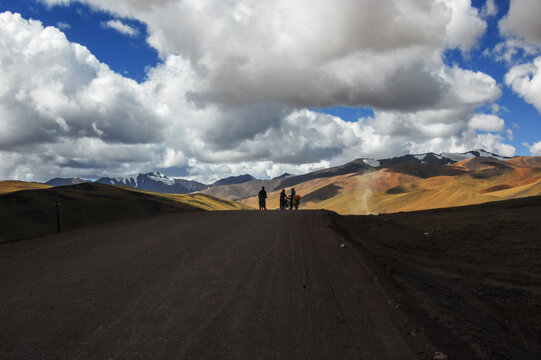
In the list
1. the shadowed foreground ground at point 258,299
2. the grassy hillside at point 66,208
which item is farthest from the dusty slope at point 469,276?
the grassy hillside at point 66,208

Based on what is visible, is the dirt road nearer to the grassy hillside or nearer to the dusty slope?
the dusty slope

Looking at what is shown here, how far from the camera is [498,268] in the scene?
46.5 ft

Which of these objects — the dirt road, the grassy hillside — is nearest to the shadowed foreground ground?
the dirt road

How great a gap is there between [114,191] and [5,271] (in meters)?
127

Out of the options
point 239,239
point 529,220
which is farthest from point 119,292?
point 529,220

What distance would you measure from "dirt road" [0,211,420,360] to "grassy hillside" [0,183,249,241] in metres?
45.4

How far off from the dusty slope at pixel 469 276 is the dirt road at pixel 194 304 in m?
0.95

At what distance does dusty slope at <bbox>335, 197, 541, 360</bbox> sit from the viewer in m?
7.35

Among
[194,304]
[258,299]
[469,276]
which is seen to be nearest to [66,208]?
[469,276]

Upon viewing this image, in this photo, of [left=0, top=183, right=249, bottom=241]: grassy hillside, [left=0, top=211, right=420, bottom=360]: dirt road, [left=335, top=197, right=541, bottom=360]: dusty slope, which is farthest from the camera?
[left=0, top=183, right=249, bottom=241]: grassy hillside

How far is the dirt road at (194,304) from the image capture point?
611cm

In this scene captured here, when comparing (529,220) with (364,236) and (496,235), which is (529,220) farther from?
(364,236)

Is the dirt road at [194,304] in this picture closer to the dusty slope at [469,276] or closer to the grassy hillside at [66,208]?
the dusty slope at [469,276]

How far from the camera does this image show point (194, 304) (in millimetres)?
7836
